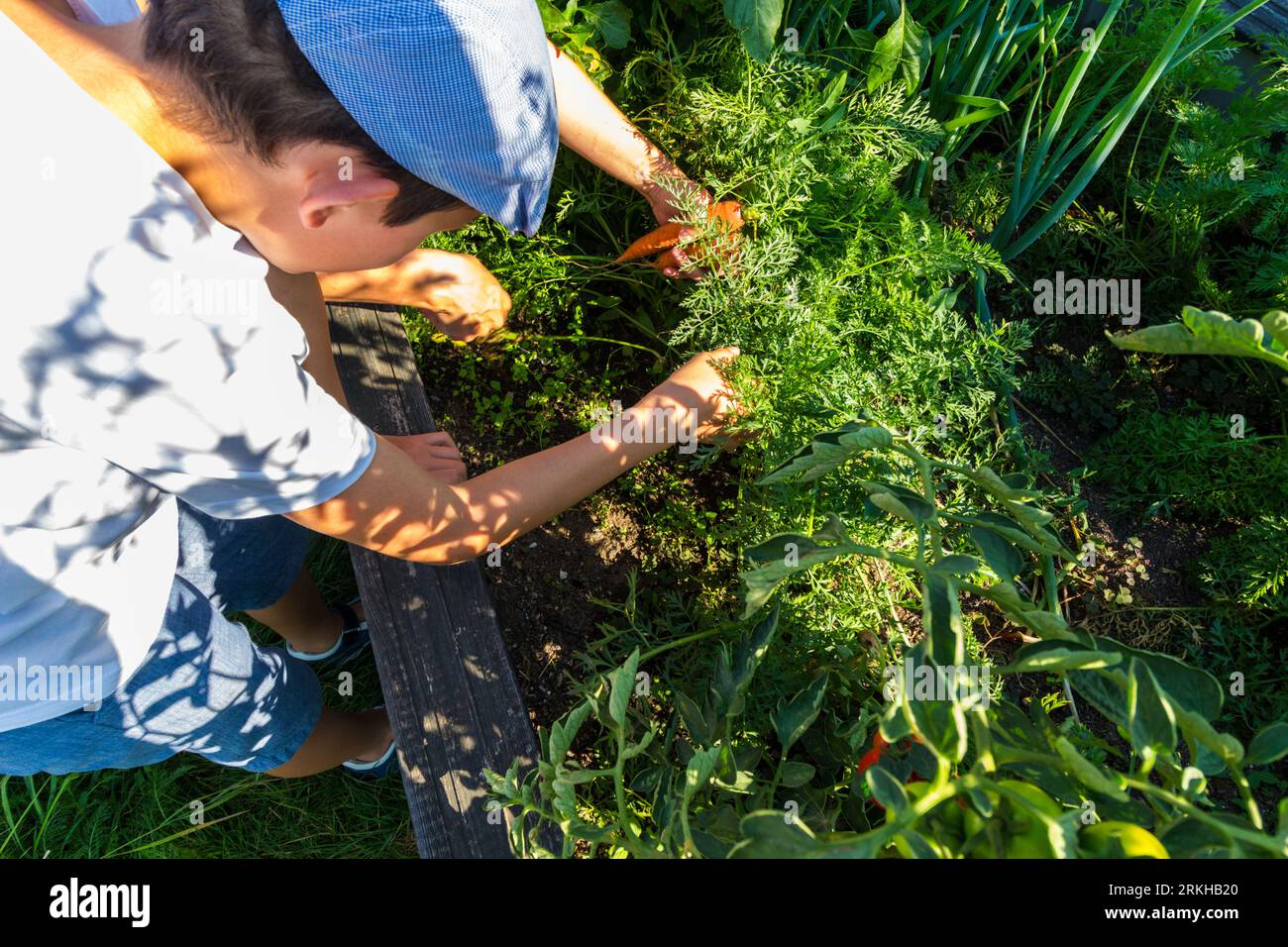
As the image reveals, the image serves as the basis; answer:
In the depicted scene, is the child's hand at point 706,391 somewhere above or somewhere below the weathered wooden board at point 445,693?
above

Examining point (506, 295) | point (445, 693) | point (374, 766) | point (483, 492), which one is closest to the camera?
point (483, 492)

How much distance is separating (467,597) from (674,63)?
1.18m

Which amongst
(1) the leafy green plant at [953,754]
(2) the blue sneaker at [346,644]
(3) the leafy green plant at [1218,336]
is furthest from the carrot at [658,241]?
(2) the blue sneaker at [346,644]

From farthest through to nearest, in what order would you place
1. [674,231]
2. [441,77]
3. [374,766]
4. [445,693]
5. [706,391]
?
[374,766] < [674,231] < [445,693] < [706,391] < [441,77]

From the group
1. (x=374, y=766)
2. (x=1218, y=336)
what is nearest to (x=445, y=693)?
(x=374, y=766)

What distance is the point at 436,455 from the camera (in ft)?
4.81

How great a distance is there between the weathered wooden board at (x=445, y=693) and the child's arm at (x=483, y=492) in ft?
0.81

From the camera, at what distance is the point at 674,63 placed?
1816mm

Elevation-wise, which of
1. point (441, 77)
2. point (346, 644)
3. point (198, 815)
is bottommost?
point (198, 815)

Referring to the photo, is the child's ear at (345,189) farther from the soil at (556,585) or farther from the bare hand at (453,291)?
the soil at (556,585)

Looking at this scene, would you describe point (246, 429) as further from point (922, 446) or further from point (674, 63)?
point (674, 63)

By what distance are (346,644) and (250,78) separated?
1.48 metres

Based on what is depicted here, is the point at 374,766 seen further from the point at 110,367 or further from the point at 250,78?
the point at 250,78

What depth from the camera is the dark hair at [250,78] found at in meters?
0.84
